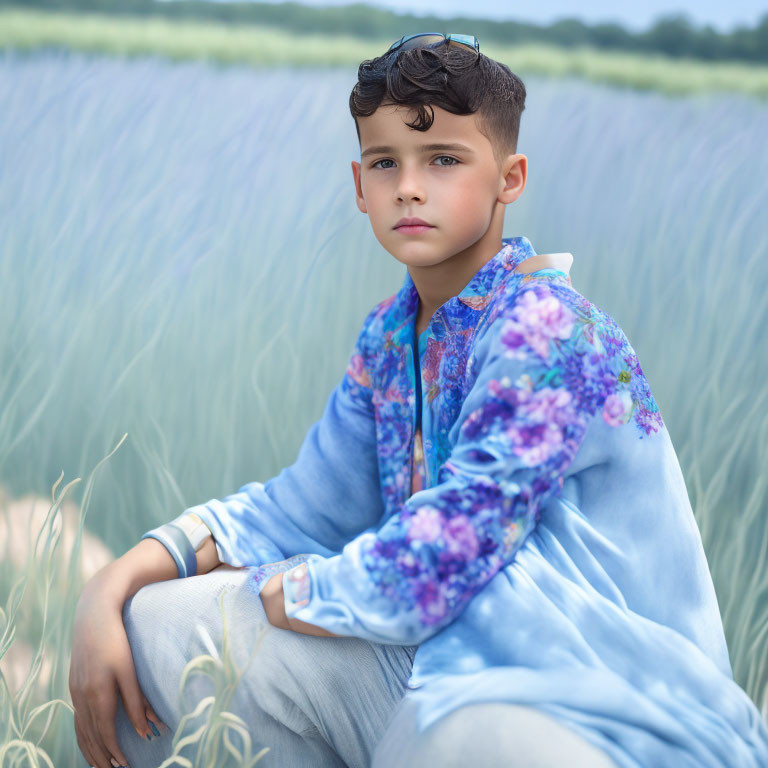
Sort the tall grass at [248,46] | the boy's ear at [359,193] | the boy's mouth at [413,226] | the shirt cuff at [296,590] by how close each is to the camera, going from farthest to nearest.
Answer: the tall grass at [248,46], the boy's ear at [359,193], the boy's mouth at [413,226], the shirt cuff at [296,590]

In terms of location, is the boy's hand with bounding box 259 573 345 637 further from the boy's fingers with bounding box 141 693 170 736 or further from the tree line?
the tree line

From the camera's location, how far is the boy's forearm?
95 centimetres

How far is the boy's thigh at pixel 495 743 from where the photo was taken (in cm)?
75

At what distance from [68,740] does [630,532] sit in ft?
3.05

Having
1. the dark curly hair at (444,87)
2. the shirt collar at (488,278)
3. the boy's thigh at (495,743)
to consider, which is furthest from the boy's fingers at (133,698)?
the dark curly hair at (444,87)

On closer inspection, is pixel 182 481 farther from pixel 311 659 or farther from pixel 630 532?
pixel 630 532

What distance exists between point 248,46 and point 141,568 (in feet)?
4.13

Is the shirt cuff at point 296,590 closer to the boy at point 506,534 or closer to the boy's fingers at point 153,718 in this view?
the boy at point 506,534

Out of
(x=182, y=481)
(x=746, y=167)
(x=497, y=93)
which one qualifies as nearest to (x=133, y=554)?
(x=497, y=93)

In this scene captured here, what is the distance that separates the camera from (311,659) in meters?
0.88

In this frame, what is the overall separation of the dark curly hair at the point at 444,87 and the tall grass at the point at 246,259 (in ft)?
2.61

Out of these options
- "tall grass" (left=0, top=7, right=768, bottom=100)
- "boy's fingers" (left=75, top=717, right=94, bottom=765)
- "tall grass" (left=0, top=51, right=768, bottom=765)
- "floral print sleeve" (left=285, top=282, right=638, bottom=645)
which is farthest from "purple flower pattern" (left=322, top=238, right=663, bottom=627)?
"tall grass" (left=0, top=7, right=768, bottom=100)

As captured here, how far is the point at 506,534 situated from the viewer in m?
0.82

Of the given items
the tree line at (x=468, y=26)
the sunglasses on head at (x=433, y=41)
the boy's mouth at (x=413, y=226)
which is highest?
the tree line at (x=468, y=26)
